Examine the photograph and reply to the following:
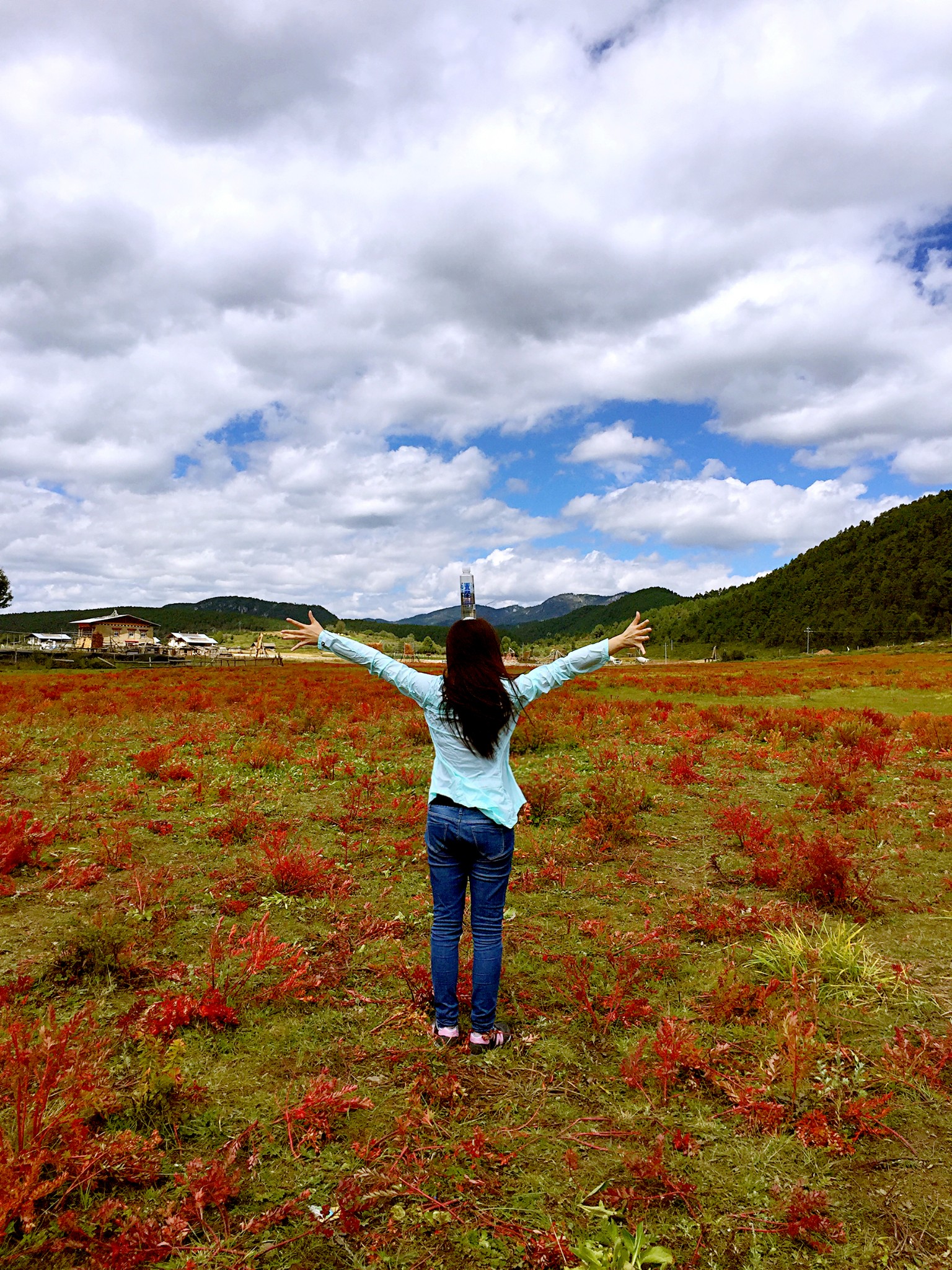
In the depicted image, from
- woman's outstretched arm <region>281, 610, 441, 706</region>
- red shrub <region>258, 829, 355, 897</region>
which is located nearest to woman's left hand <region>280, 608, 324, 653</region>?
woman's outstretched arm <region>281, 610, 441, 706</region>

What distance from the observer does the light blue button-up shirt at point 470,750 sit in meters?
4.09

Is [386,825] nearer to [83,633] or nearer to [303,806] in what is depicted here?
[303,806]

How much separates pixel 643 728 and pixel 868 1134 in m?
14.0

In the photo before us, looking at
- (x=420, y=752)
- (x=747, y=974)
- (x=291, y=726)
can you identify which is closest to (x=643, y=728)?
(x=420, y=752)

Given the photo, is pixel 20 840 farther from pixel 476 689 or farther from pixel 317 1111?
pixel 476 689

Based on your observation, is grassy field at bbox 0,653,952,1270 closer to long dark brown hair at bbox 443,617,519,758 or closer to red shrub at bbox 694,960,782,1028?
red shrub at bbox 694,960,782,1028

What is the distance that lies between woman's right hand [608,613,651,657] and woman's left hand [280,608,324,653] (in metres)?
2.09

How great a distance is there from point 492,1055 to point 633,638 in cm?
291

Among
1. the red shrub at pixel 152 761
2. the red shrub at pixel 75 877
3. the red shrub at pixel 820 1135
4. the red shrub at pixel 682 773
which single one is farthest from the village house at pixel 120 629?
the red shrub at pixel 820 1135

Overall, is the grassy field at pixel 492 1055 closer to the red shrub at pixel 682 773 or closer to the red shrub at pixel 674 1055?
the red shrub at pixel 674 1055

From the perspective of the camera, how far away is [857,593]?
420ft

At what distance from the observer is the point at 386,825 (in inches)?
373

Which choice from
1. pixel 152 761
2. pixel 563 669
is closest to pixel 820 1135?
pixel 563 669

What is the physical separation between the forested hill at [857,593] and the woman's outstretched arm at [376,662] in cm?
12253
